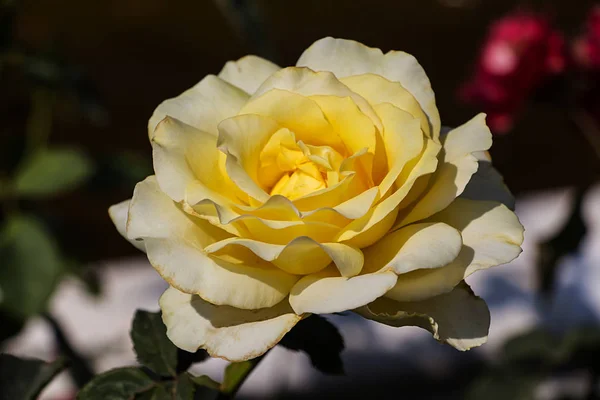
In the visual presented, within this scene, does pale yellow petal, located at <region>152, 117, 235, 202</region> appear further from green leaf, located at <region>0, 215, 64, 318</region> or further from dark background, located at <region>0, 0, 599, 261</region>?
dark background, located at <region>0, 0, 599, 261</region>

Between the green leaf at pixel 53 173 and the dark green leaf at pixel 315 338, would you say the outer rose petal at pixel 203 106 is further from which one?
the green leaf at pixel 53 173

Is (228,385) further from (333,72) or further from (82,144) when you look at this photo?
(82,144)

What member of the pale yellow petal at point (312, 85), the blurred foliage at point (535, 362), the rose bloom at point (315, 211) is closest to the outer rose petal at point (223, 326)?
the rose bloom at point (315, 211)

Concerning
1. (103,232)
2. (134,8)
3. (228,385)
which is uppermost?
(134,8)

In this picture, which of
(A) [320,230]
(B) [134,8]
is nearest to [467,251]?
(A) [320,230]

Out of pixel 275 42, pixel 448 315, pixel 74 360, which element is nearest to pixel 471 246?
pixel 448 315

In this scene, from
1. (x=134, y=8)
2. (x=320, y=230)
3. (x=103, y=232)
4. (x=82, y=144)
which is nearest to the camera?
(x=320, y=230)

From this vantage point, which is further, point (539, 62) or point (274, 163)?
point (539, 62)

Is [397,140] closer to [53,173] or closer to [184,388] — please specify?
[184,388]

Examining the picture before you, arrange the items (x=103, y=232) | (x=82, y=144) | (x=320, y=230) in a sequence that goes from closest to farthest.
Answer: (x=320, y=230) < (x=103, y=232) < (x=82, y=144)
